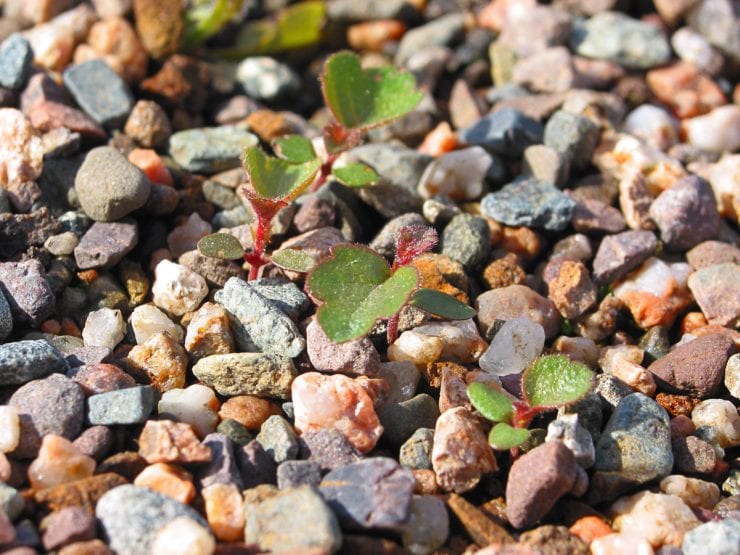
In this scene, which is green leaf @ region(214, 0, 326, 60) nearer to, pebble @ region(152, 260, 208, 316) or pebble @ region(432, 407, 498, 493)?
pebble @ region(152, 260, 208, 316)

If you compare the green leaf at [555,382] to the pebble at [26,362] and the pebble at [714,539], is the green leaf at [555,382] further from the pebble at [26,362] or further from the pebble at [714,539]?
the pebble at [26,362]

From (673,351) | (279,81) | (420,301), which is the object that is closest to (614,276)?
(673,351)

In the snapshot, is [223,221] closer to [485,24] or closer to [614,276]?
[614,276]

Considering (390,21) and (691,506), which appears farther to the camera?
(390,21)

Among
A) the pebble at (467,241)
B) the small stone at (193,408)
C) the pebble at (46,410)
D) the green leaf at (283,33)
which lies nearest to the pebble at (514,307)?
the pebble at (467,241)

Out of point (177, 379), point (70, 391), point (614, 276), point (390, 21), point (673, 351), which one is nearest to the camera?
point (70, 391)

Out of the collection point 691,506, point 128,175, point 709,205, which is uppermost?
point 128,175

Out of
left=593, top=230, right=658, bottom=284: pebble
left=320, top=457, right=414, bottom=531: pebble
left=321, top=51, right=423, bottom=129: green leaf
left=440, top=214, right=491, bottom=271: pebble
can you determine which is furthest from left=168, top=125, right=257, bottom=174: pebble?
left=320, top=457, right=414, bottom=531: pebble
